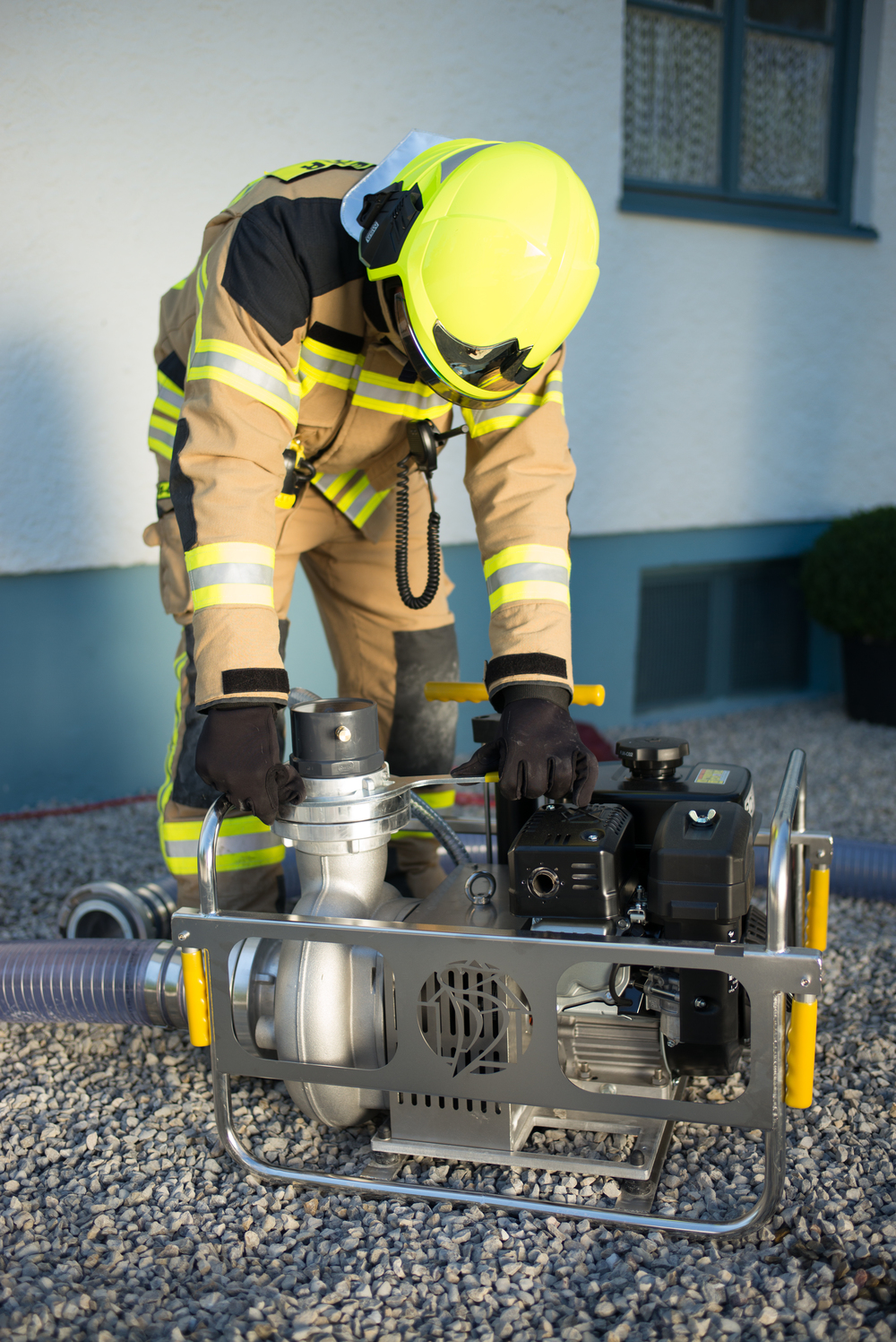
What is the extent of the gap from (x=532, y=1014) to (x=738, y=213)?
499cm

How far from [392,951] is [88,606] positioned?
287 centimetres

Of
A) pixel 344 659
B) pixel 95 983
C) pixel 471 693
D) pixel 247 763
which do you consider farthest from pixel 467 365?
pixel 95 983

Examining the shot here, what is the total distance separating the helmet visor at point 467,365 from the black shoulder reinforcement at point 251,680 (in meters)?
0.62

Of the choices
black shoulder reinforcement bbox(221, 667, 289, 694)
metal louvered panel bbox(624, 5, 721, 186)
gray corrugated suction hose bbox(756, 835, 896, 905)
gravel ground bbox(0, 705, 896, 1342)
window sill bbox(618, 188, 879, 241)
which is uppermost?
metal louvered panel bbox(624, 5, 721, 186)

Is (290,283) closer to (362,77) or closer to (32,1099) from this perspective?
(32,1099)

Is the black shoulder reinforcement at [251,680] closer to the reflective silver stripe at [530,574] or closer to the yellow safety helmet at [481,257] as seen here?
the reflective silver stripe at [530,574]

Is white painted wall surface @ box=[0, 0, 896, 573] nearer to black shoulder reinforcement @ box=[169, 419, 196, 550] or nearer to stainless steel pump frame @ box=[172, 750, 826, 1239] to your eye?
black shoulder reinforcement @ box=[169, 419, 196, 550]

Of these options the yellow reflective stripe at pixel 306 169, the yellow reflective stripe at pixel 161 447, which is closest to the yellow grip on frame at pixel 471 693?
the yellow reflective stripe at pixel 161 447

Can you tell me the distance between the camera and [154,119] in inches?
153

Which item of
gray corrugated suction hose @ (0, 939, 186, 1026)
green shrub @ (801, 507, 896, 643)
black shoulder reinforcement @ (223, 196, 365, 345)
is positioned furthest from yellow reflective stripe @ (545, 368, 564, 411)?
green shrub @ (801, 507, 896, 643)

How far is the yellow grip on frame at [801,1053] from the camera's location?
1.54 m

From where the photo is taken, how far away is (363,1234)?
171cm

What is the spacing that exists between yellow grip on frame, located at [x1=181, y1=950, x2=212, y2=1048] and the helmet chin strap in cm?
86

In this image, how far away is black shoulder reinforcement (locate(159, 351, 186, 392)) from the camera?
91.8 inches
